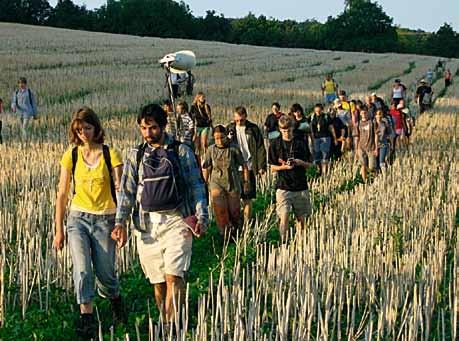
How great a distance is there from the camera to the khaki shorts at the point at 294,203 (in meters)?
8.88

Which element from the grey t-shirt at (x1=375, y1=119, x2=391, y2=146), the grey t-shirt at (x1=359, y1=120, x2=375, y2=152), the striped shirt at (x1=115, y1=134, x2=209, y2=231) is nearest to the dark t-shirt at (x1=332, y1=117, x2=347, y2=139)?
the grey t-shirt at (x1=359, y1=120, x2=375, y2=152)

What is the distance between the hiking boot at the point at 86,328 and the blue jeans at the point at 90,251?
12 cm

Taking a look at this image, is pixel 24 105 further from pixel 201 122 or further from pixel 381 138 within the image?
pixel 381 138

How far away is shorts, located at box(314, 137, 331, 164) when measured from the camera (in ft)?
45.1

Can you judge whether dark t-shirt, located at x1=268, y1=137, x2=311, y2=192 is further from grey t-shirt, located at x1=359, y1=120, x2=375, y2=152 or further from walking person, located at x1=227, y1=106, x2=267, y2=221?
grey t-shirt, located at x1=359, y1=120, x2=375, y2=152

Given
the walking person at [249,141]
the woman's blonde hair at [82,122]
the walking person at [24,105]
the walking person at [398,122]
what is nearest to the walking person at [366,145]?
the walking person at [398,122]

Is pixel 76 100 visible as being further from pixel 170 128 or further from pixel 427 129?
pixel 170 128

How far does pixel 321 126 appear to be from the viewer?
14.1 meters

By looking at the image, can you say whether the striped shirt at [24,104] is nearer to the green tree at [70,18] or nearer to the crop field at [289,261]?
the crop field at [289,261]

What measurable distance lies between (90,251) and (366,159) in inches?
302

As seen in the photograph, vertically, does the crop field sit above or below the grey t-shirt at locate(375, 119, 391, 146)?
below

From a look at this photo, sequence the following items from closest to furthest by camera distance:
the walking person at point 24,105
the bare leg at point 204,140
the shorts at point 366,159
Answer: the bare leg at point 204,140 < the shorts at point 366,159 < the walking person at point 24,105

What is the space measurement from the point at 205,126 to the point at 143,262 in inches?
273

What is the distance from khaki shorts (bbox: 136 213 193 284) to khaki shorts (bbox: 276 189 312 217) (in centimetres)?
299
